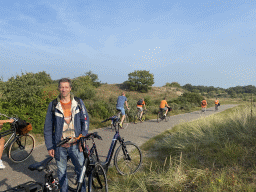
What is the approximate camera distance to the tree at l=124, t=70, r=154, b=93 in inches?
1654

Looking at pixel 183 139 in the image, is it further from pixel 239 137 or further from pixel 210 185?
pixel 210 185

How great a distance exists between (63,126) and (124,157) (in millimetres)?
1868

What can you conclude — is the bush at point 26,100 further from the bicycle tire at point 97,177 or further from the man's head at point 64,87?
the man's head at point 64,87

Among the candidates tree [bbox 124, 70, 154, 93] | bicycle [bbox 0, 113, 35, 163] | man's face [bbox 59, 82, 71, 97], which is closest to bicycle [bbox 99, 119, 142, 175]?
man's face [bbox 59, 82, 71, 97]

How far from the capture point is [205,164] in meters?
3.95

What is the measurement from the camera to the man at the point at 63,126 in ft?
8.96

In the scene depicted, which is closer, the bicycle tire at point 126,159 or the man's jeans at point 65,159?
the man's jeans at point 65,159

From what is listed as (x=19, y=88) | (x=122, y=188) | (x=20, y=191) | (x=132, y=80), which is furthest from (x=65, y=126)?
(x=132, y=80)

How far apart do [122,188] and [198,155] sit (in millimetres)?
2310

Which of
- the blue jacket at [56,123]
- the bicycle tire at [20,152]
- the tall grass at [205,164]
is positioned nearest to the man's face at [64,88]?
the blue jacket at [56,123]

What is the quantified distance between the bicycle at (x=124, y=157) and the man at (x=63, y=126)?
3.49 ft

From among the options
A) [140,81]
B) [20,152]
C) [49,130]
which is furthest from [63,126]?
[140,81]

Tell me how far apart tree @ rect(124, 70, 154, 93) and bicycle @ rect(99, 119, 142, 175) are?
36.9 meters

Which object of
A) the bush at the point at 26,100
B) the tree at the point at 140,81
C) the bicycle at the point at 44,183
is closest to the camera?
the bicycle at the point at 44,183
